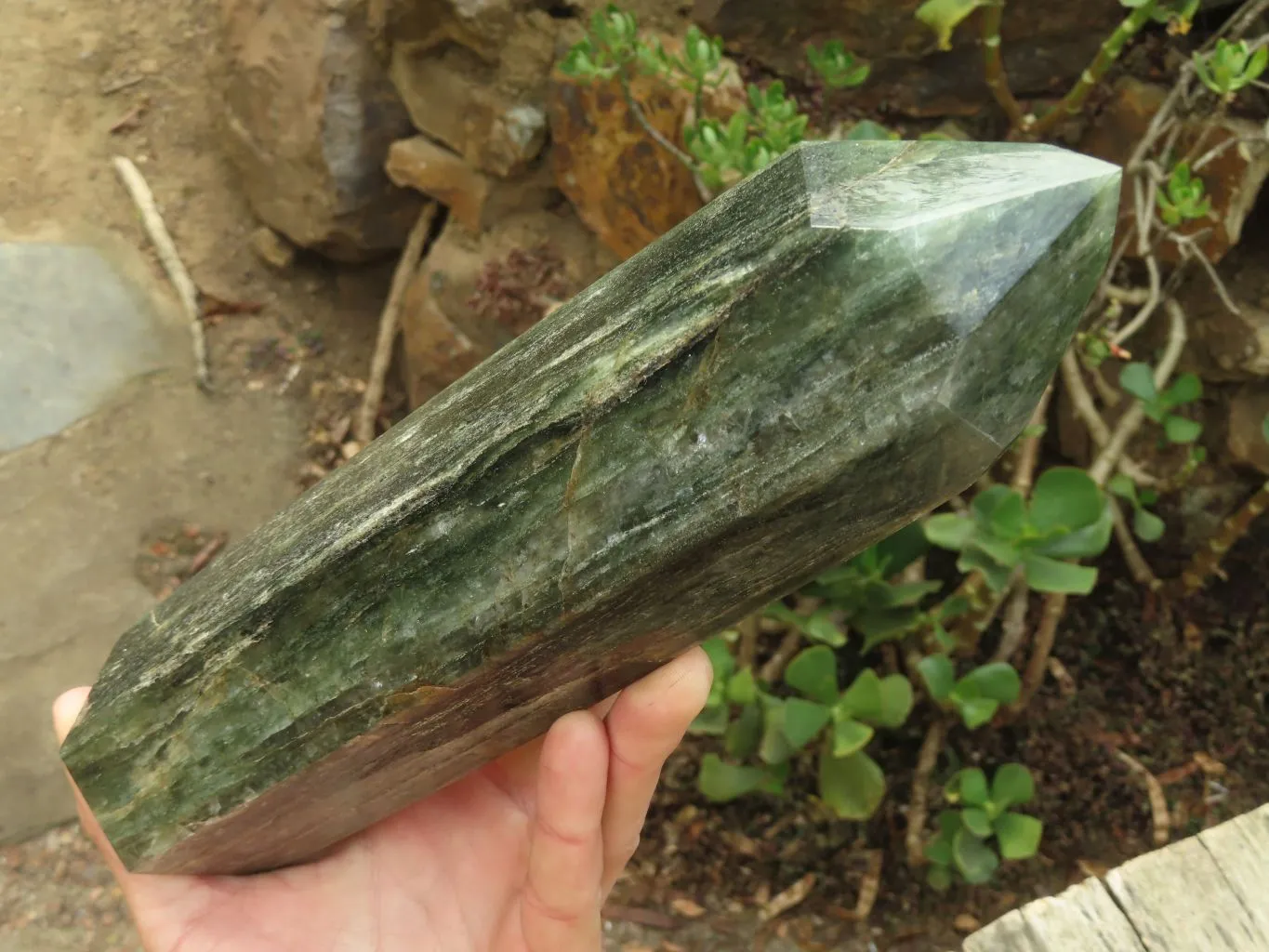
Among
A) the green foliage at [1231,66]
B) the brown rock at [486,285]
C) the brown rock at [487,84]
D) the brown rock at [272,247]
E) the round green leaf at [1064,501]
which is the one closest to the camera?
the green foliage at [1231,66]

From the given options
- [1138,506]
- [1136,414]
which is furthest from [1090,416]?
[1138,506]

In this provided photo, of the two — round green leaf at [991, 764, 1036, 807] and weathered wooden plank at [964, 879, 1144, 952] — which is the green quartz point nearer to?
weathered wooden plank at [964, 879, 1144, 952]

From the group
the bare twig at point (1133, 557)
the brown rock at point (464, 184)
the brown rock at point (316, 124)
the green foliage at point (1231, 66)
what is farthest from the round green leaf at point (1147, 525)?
the brown rock at point (316, 124)

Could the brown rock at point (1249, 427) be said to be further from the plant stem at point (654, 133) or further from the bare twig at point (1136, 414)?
the plant stem at point (654, 133)

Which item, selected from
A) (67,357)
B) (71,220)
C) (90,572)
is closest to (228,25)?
(71,220)

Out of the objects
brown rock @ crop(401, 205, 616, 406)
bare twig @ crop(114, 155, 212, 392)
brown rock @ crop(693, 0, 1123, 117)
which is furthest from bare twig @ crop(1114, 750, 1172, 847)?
bare twig @ crop(114, 155, 212, 392)
